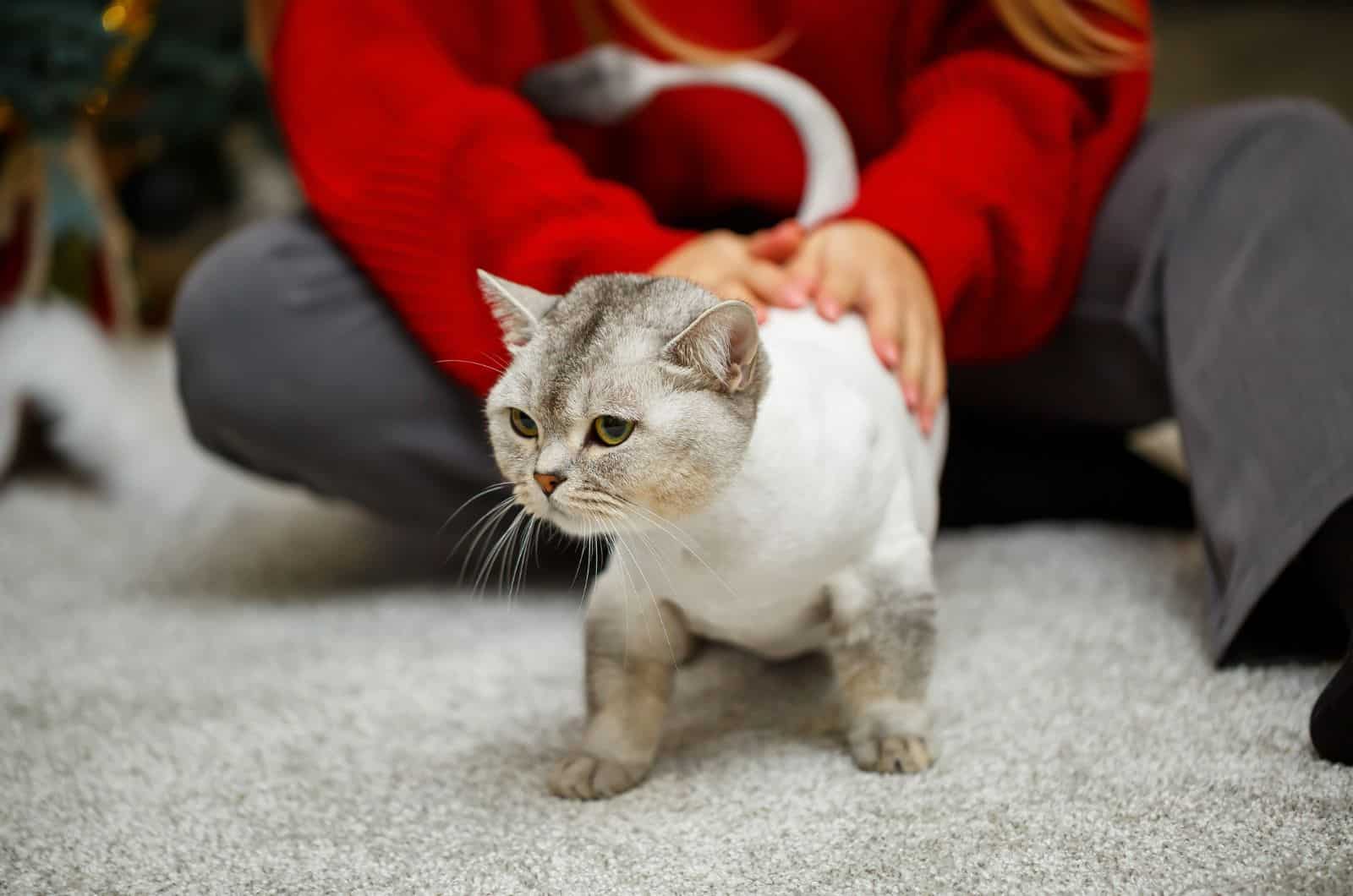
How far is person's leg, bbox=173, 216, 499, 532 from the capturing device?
123 cm

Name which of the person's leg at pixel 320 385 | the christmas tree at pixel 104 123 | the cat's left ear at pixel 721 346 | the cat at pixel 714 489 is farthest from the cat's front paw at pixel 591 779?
the christmas tree at pixel 104 123

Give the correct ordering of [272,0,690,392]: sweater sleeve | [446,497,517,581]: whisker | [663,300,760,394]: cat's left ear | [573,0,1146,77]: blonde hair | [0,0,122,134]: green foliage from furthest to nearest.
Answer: [0,0,122,134]: green foliage → [573,0,1146,77]: blonde hair → [272,0,690,392]: sweater sleeve → [446,497,517,581]: whisker → [663,300,760,394]: cat's left ear

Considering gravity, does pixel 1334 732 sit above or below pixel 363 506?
above

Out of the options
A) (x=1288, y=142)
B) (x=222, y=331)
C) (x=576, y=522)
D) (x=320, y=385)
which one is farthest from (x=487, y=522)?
(x=1288, y=142)

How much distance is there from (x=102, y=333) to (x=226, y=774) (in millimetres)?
1275

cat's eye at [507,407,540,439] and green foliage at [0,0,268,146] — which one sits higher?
cat's eye at [507,407,540,439]

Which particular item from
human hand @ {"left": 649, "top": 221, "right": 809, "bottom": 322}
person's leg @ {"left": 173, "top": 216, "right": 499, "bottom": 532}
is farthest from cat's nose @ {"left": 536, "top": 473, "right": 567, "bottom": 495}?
person's leg @ {"left": 173, "top": 216, "right": 499, "bottom": 532}

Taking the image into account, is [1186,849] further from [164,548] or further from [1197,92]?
A: [1197,92]

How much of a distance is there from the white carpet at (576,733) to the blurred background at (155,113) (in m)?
0.80

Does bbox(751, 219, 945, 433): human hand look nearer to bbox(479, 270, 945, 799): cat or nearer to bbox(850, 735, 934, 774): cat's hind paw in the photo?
bbox(479, 270, 945, 799): cat

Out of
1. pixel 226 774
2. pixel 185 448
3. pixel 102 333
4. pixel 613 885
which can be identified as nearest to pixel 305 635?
pixel 226 774

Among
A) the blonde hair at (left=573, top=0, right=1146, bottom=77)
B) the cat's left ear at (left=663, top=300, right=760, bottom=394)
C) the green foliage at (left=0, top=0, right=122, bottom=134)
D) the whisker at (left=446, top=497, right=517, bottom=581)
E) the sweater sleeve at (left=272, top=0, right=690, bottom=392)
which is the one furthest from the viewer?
the green foliage at (left=0, top=0, right=122, bottom=134)

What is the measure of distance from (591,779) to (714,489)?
9.5 inches

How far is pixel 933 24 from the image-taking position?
4.13 ft
